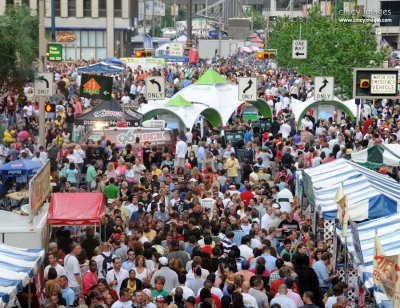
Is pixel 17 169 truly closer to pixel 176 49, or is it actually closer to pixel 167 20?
pixel 176 49

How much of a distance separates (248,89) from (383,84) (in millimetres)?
8097

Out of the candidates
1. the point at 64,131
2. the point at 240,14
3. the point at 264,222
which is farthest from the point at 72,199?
the point at 240,14

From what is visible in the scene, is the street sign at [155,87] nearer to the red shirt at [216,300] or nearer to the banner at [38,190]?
the banner at [38,190]

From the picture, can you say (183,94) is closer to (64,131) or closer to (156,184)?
(64,131)

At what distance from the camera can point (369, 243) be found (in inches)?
658

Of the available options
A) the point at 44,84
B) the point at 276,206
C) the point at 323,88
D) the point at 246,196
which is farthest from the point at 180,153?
the point at 276,206

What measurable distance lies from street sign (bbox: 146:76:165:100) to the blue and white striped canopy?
609 inches

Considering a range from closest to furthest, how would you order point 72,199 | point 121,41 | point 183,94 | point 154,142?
point 72,199 → point 154,142 → point 183,94 → point 121,41

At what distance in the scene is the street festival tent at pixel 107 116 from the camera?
36.4m

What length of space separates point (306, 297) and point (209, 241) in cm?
373

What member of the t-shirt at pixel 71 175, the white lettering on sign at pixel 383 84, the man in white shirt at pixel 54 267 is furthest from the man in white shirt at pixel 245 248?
the white lettering on sign at pixel 383 84

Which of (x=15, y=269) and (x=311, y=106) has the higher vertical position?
(x=15, y=269)

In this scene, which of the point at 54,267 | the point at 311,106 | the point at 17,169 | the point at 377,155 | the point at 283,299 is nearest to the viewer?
the point at 283,299

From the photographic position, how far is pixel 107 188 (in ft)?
82.5
